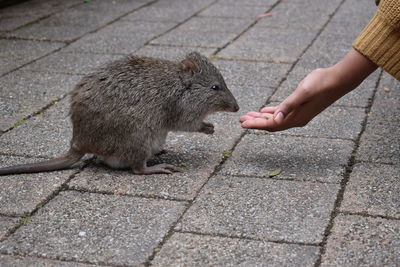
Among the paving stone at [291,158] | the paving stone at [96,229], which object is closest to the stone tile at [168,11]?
the paving stone at [291,158]

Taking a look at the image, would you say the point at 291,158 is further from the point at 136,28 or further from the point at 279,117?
the point at 136,28

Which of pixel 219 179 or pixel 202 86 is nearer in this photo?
pixel 219 179

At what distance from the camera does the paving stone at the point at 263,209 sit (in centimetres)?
379

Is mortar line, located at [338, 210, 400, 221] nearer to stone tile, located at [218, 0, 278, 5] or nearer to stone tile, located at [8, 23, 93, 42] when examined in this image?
stone tile, located at [8, 23, 93, 42]

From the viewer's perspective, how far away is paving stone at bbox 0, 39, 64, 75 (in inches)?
281

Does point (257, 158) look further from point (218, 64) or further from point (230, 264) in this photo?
point (218, 64)

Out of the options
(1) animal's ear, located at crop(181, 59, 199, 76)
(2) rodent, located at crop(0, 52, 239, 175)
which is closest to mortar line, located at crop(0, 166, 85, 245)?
(2) rodent, located at crop(0, 52, 239, 175)

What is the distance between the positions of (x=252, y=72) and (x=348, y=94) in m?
1.04

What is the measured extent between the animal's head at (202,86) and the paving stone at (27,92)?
1.56m

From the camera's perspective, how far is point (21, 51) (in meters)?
7.53

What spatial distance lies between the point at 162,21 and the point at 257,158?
174 inches

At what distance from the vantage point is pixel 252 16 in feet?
29.9

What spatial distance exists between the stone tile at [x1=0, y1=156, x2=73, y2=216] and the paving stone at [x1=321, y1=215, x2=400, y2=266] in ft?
5.66

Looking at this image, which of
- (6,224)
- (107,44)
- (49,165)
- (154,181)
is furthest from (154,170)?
(107,44)
